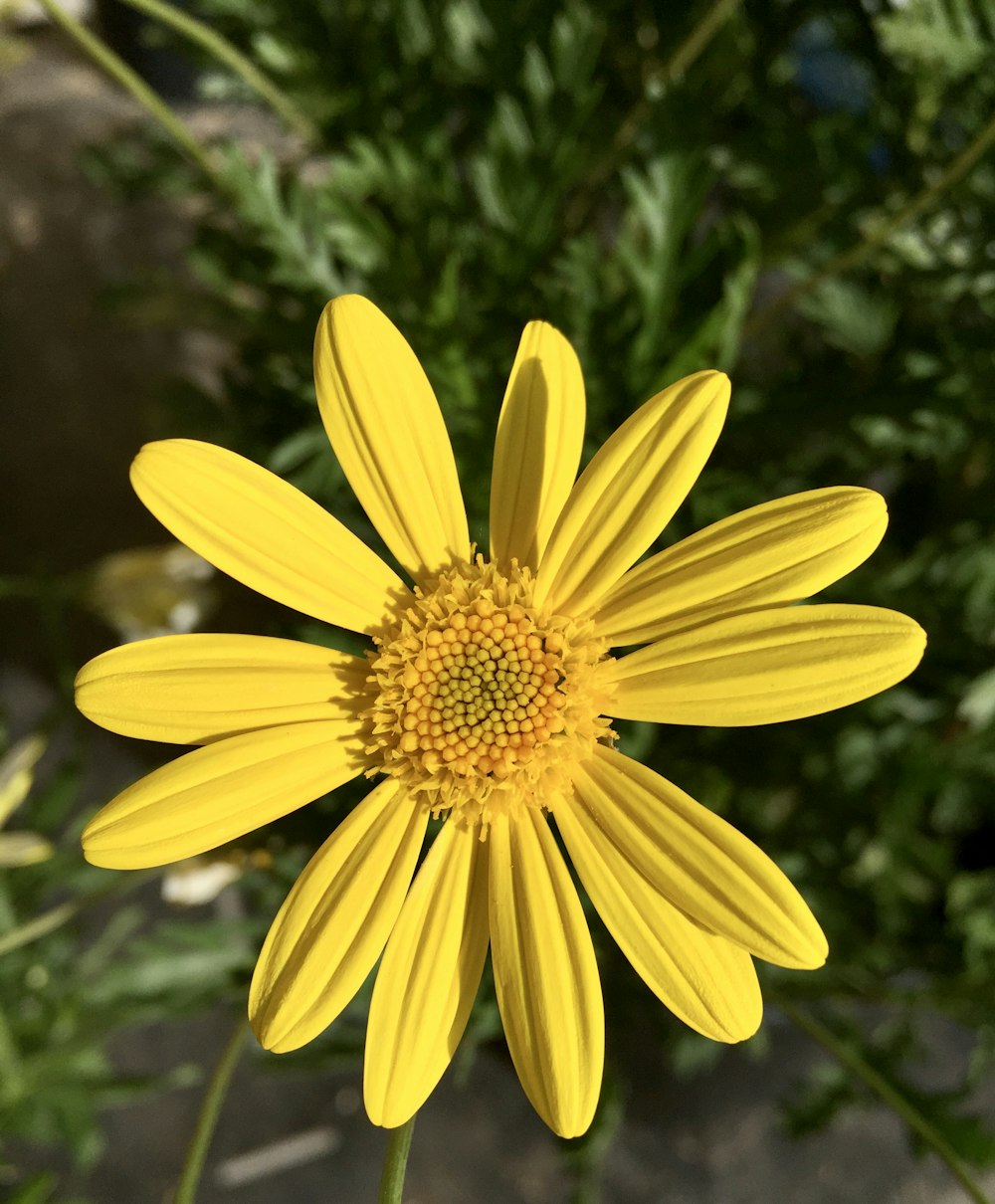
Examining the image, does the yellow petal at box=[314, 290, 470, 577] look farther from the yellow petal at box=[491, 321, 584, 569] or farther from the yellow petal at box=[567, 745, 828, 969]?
the yellow petal at box=[567, 745, 828, 969]

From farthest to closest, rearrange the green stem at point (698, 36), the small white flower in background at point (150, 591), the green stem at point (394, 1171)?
the small white flower in background at point (150, 591)
the green stem at point (698, 36)
the green stem at point (394, 1171)

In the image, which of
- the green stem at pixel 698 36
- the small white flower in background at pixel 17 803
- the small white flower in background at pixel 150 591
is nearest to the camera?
the green stem at pixel 698 36

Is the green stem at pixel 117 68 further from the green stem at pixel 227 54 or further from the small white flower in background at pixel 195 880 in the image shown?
the small white flower in background at pixel 195 880

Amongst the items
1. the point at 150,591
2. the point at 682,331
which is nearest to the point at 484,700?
the point at 682,331

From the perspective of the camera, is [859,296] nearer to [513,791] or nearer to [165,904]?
[513,791]

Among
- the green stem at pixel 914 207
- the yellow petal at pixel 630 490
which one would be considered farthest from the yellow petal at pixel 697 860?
the green stem at pixel 914 207

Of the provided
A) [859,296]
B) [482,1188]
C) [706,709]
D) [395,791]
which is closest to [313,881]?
[395,791]

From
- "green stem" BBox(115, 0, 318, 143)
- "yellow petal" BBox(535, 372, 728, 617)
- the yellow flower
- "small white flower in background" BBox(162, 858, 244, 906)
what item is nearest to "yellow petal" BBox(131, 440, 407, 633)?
the yellow flower
